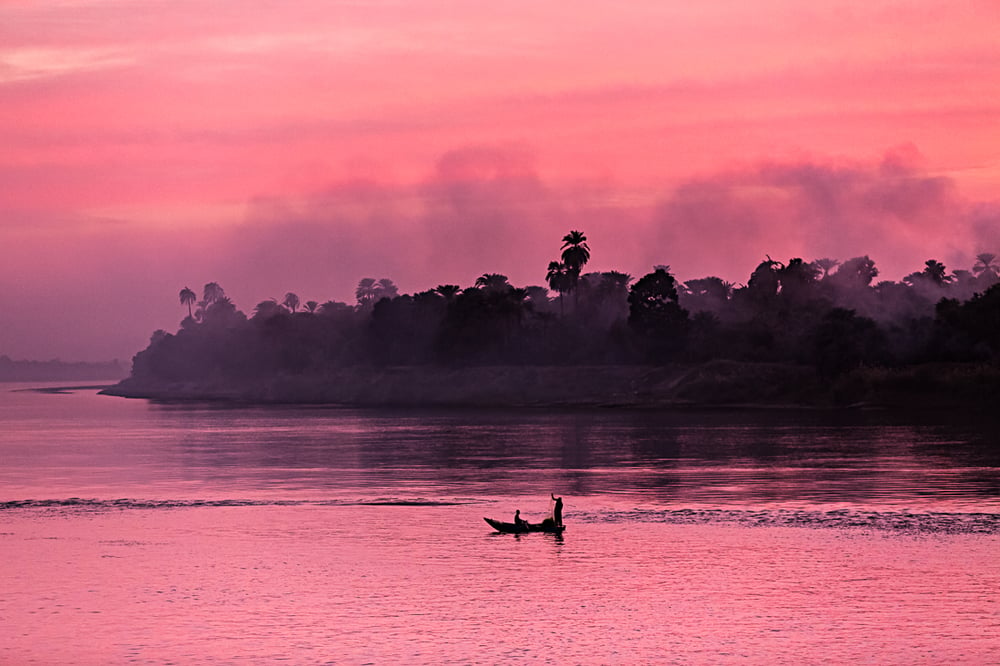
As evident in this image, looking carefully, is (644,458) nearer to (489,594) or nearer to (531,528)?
(531,528)

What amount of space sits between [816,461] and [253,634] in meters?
70.1

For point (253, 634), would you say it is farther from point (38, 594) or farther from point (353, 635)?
point (38, 594)

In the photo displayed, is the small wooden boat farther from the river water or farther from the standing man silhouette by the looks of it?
the river water

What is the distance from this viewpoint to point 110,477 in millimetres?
96938

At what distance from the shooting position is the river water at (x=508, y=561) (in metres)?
37.5

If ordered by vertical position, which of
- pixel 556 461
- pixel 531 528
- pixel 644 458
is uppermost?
pixel 644 458

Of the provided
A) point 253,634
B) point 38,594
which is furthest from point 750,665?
point 38,594

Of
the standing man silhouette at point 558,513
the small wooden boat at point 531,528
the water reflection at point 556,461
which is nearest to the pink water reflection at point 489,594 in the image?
the small wooden boat at point 531,528

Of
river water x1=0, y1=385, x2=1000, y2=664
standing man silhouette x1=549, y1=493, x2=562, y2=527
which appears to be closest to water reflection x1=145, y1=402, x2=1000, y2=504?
river water x1=0, y1=385, x2=1000, y2=664

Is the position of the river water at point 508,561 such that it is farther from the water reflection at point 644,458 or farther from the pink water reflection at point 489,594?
the water reflection at point 644,458

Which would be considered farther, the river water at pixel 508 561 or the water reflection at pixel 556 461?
the water reflection at pixel 556 461

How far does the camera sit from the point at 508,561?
5275 cm

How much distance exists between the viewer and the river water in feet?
123

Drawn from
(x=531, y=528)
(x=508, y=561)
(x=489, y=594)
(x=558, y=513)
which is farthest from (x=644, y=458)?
(x=489, y=594)
